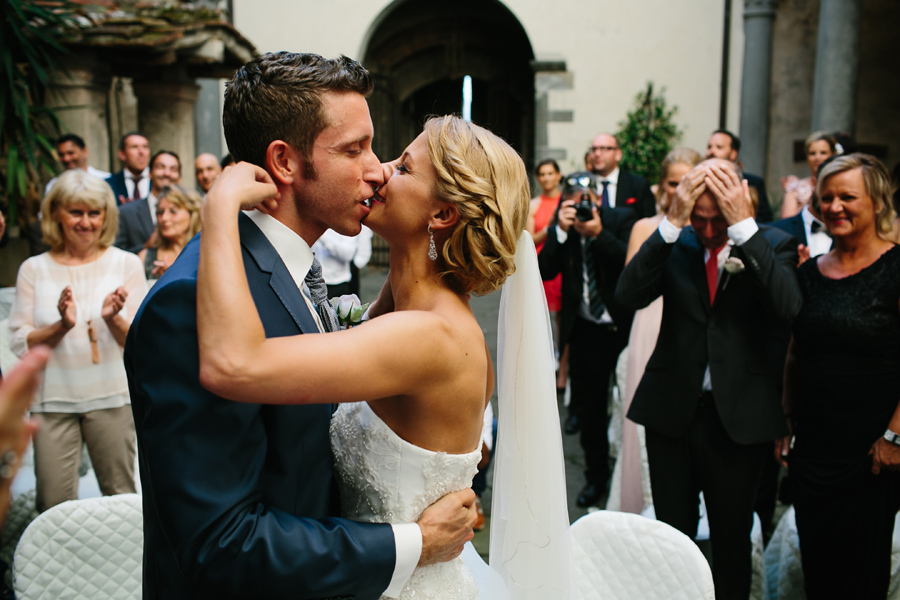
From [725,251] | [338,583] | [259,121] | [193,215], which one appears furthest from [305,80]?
[193,215]

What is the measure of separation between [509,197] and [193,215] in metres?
3.27

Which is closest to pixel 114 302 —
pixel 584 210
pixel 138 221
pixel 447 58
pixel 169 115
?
pixel 138 221

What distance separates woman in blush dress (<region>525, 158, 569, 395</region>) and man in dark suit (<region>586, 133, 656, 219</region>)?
421 mm

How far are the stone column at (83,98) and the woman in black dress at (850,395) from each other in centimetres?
561

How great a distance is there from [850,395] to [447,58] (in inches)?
490

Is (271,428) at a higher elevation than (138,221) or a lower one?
lower

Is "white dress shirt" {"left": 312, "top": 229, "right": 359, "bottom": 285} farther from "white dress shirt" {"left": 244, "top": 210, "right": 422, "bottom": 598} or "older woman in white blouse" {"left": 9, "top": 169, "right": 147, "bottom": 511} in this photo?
"white dress shirt" {"left": 244, "top": 210, "right": 422, "bottom": 598}

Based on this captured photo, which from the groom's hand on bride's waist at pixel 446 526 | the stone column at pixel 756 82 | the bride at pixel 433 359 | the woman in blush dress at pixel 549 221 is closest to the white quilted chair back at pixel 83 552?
the bride at pixel 433 359

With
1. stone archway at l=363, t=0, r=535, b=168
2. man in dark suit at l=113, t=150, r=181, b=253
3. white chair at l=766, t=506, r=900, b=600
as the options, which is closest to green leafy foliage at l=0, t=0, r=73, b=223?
man in dark suit at l=113, t=150, r=181, b=253

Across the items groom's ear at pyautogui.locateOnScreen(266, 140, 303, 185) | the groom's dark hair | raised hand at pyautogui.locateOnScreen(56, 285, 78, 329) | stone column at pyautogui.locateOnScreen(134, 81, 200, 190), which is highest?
stone column at pyautogui.locateOnScreen(134, 81, 200, 190)

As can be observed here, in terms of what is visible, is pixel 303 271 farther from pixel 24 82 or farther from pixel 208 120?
pixel 208 120

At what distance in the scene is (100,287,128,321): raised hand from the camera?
3.55 meters

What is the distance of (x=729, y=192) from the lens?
2.99 meters

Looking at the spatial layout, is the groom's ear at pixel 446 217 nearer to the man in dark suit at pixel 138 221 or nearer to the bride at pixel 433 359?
the bride at pixel 433 359
